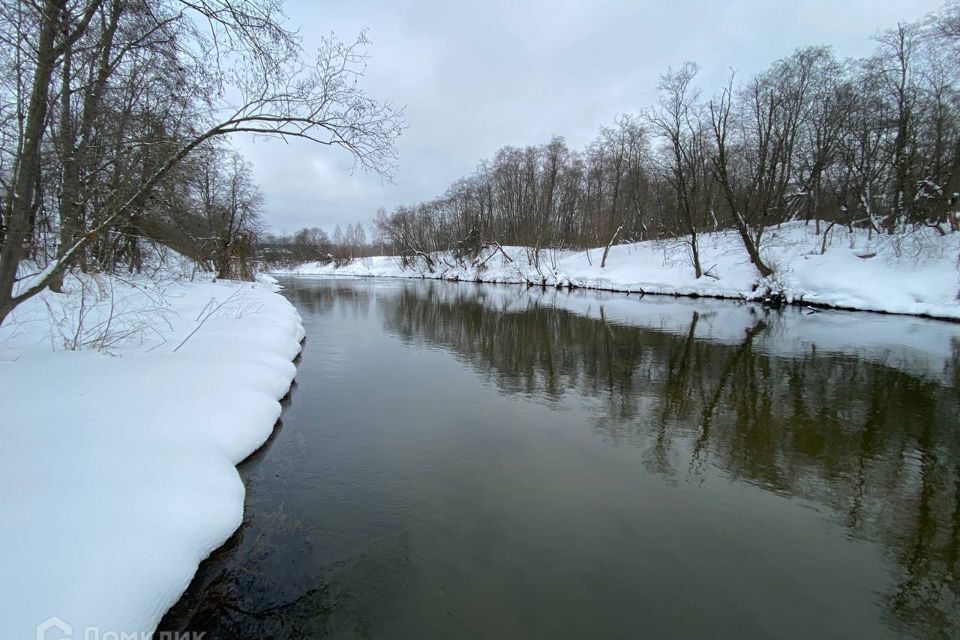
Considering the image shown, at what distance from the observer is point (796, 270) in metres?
26.3

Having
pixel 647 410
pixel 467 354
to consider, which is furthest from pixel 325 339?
pixel 647 410

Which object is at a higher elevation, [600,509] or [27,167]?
[27,167]

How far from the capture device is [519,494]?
509 centimetres

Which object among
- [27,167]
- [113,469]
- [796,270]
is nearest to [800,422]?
[113,469]

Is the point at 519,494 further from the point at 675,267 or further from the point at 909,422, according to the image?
the point at 675,267

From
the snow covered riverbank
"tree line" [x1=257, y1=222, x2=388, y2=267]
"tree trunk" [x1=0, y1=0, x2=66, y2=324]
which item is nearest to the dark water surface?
the snow covered riverbank

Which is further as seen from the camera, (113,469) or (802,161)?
(802,161)

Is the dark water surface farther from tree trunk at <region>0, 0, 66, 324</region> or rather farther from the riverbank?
the riverbank

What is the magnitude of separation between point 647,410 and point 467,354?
Answer: 617 cm

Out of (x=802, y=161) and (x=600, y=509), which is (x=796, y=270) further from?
(x=600, y=509)

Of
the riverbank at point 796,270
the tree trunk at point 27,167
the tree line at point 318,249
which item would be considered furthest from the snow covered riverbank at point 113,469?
the tree line at point 318,249

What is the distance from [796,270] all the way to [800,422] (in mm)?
24306

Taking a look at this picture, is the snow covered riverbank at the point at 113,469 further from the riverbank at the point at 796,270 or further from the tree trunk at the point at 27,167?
the riverbank at the point at 796,270

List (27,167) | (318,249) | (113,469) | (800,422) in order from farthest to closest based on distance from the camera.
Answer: (318,249)
(800,422)
(27,167)
(113,469)
